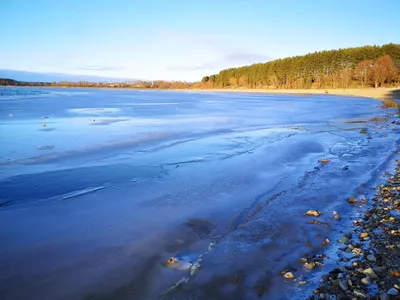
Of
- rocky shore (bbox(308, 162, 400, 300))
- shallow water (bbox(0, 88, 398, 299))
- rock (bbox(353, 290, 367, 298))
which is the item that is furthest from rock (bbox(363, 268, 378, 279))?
shallow water (bbox(0, 88, 398, 299))

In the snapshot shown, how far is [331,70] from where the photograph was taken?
112250mm

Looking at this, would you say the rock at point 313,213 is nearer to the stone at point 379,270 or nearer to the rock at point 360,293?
the stone at point 379,270

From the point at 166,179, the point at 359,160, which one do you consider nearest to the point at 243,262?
the point at 166,179

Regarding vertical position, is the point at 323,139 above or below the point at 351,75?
below

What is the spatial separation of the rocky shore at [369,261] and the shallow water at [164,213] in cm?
40

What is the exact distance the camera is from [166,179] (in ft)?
31.5

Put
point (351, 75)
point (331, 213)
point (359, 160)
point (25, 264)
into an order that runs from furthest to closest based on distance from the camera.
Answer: point (351, 75) < point (359, 160) < point (331, 213) < point (25, 264)

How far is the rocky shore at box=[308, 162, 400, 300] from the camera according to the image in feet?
13.2

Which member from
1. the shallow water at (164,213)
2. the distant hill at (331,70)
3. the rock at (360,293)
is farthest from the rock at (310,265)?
the distant hill at (331,70)

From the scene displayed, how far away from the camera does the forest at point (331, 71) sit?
82.7 m

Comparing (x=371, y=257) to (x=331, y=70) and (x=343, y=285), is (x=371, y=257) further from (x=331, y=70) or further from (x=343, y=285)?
(x=331, y=70)

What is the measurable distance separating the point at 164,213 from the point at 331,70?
121 m

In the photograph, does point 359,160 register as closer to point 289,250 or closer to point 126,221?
point 289,250

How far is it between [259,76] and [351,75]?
5000 cm
